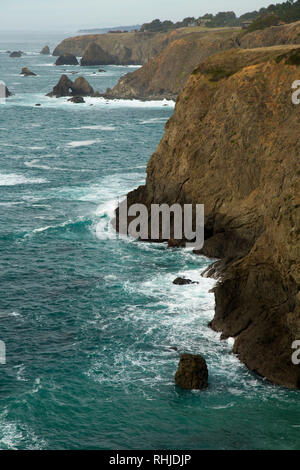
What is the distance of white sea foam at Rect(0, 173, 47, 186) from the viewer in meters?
101

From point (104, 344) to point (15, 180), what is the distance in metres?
56.0

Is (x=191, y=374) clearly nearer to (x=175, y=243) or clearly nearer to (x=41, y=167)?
(x=175, y=243)

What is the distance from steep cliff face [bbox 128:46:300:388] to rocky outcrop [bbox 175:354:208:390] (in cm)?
477

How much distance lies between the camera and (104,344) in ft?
172

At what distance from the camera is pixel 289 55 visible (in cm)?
7188

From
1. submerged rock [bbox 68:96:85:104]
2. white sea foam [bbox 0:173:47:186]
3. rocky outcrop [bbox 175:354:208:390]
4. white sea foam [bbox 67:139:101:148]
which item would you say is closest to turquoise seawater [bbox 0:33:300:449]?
rocky outcrop [bbox 175:354:208:390]

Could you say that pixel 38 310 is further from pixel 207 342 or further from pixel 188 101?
pixel 188 101

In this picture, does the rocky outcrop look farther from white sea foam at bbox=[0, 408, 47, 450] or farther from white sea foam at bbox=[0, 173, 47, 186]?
white sea foam at bbox=[0, 173, 47, 186]

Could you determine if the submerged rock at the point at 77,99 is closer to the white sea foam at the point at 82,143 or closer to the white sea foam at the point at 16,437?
the white sea foam at the point at 82,143

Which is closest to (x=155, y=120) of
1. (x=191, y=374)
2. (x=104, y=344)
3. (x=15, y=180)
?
(x=15, y=180)
